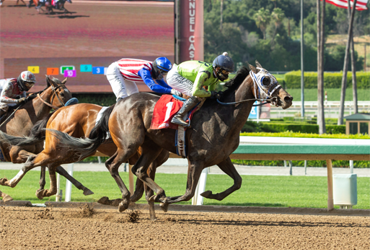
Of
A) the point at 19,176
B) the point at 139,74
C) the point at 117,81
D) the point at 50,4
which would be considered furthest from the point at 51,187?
the point at 50,4

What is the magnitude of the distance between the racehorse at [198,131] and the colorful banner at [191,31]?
10.5m

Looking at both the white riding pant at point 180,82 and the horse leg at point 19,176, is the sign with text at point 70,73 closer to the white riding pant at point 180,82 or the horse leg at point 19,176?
the horse leg at point 19,176

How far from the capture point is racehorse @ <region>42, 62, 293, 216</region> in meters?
4.89

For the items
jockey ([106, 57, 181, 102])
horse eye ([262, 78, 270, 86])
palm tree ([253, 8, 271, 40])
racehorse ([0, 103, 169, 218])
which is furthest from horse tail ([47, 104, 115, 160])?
palm tree ([253, 8, 271, 40])

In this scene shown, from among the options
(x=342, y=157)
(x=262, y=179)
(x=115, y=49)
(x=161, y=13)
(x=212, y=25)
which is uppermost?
(x=212, y=25)

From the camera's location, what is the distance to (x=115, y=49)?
15.9 m

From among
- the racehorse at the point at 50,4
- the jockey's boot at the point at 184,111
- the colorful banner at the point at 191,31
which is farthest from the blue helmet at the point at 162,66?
the racehorse at the point at 50,4

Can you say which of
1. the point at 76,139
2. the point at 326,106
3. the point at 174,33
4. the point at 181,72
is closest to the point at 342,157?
the point at 181,72

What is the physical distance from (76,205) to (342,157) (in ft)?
11.5

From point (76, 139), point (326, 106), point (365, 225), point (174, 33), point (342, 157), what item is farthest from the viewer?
point (326, 106)

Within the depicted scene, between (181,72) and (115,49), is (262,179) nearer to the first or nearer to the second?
(181,72)

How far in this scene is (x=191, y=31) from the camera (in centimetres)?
1579

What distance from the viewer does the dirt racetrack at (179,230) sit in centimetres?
408

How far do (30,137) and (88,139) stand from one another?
3.53 ft
